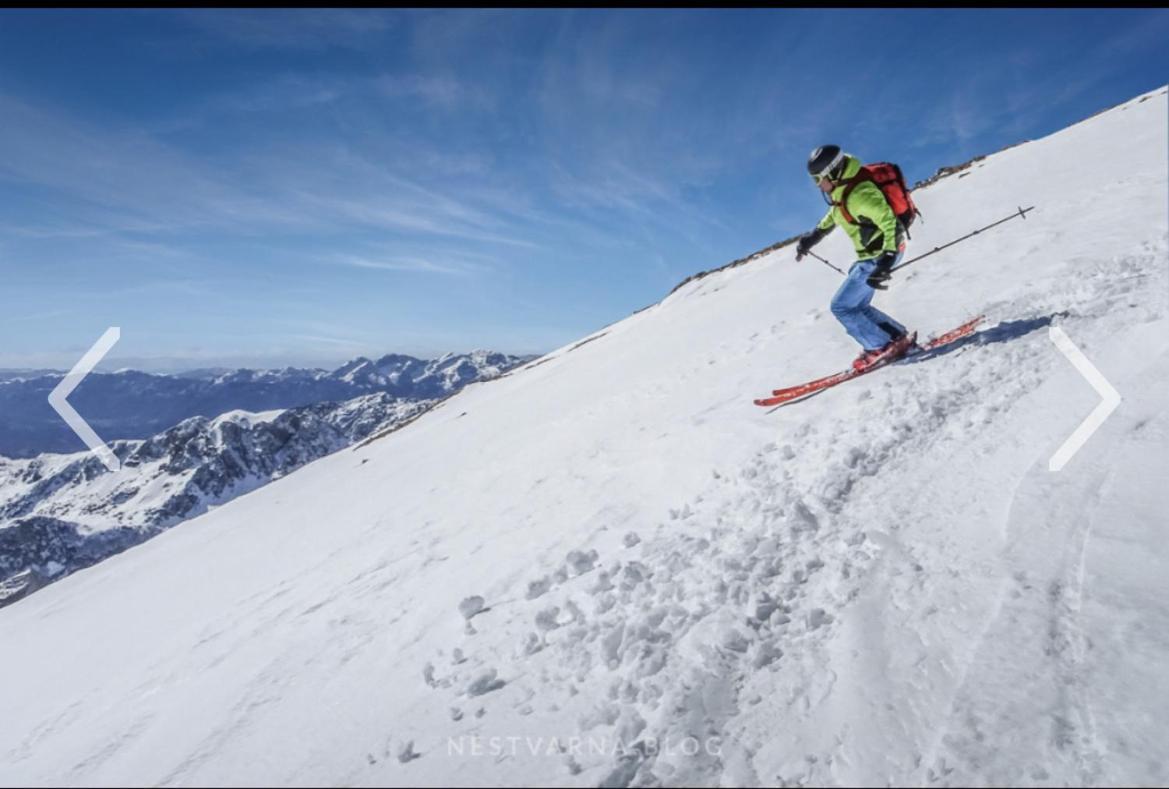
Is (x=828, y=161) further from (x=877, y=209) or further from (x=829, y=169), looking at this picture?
(x=877, y=209)

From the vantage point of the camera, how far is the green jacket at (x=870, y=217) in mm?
8953

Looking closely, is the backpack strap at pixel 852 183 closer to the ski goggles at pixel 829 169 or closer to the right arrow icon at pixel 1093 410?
the ski goggles at pixel 829 169

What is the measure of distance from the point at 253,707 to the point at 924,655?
206 inches

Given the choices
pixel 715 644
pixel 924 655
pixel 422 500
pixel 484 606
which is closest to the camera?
pixel 924 655

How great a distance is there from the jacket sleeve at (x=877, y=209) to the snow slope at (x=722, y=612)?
2.08 metres

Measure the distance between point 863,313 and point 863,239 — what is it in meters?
1.32

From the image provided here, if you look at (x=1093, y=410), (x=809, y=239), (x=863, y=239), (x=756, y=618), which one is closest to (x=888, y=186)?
(x=863, y=239)

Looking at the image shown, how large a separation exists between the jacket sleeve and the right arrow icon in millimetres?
2836

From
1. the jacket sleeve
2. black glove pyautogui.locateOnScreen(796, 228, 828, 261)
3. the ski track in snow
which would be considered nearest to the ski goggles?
the jacket sleeve

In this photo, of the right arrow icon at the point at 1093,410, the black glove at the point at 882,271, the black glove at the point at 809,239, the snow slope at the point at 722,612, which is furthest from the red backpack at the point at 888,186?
the right arrow icon at the point at 1093,410

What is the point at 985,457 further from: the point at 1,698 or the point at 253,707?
the point at 1,698

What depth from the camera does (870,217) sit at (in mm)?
9070

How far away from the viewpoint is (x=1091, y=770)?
10.7ft

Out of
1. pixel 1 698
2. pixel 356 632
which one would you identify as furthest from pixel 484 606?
pixel 1 698
